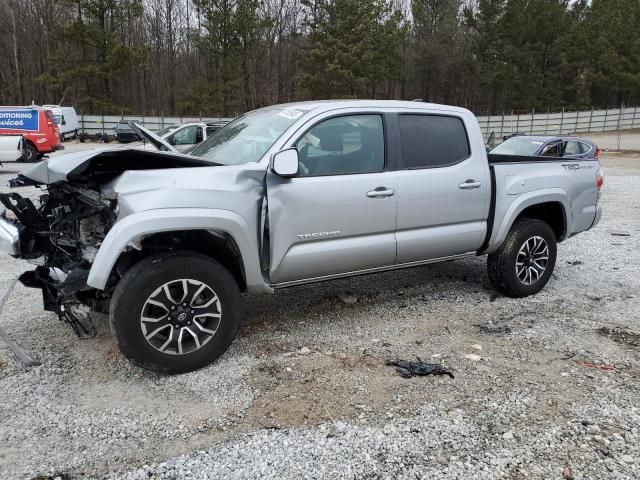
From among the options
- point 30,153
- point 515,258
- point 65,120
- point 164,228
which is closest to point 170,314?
point 164,228

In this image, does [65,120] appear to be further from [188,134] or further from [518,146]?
[518,146]

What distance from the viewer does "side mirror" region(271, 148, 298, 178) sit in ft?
12.0

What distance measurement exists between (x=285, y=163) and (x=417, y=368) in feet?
5.72

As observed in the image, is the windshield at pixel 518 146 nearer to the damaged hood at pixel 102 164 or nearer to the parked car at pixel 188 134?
the parked car at pixel 188 134

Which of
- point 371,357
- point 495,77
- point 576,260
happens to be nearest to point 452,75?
point 495,77

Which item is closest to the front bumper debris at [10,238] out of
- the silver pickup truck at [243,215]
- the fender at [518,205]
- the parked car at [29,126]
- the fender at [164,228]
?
the silver pickup truck at [243,215]

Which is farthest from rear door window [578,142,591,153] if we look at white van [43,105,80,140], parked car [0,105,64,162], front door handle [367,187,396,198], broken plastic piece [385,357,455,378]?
white van [43,105,80,140]

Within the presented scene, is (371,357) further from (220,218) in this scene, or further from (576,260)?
(576,260)

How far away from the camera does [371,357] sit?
4.03 meters

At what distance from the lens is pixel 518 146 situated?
12.7m

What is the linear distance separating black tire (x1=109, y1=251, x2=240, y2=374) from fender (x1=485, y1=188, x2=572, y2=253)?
262 centimetres

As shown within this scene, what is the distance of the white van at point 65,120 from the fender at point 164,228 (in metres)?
29.7

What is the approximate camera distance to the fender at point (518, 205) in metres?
5.05

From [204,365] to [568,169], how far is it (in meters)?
4.12
